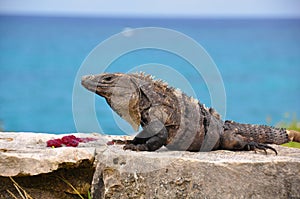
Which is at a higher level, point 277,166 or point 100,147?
point 277,166

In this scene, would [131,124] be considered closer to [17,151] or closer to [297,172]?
[17,151]

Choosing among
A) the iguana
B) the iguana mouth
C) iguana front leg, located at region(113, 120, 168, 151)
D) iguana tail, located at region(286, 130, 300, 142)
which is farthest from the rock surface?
iguana tail, located at region(286, 130, 300, 142)

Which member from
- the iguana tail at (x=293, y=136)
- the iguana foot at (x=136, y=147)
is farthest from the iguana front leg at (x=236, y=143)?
the iguana foot at (x=136, y=147)

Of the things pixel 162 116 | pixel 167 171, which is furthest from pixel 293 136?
pixel 167 171

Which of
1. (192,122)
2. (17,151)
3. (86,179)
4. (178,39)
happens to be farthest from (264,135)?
(17,151)

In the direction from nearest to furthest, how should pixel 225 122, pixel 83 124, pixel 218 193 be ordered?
pixel 218 193, pixel 83 124, pixel 225 122

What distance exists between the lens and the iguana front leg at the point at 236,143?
20.1 ft

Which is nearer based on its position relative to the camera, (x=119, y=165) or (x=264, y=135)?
(x=119, y=165)

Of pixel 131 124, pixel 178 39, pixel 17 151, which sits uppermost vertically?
pixel 178 39

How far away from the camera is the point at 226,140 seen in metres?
6.14

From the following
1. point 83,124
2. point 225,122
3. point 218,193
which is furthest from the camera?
point 225,122

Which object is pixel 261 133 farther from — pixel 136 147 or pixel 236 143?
pixel 136 147

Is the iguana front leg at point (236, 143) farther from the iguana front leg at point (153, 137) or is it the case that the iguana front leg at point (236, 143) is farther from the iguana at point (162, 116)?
the iguana front leg at point (153, 137)

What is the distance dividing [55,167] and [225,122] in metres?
1.88
